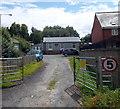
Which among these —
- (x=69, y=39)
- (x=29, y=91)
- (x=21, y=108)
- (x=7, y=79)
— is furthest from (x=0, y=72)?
(x=69, y=39)

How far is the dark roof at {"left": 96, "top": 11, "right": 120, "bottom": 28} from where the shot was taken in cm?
2862

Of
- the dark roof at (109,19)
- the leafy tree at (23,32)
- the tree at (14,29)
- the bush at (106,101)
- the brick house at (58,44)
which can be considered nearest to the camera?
the bush at (106,101)

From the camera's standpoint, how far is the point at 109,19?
1197 inches

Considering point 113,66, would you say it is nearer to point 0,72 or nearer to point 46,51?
point 0,72

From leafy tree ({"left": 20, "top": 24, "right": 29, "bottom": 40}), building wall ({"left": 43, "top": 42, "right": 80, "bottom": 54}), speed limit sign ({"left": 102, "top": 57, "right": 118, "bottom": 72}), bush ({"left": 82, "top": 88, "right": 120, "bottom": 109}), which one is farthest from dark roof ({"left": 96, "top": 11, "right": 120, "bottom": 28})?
Result: leafy tree ({"left": 20, "top": 24, "right": 29, "bottom": 40})

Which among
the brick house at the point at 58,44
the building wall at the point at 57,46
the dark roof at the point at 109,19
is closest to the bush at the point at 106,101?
the dark roof at the point at 109,19

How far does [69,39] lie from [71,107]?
43.5m

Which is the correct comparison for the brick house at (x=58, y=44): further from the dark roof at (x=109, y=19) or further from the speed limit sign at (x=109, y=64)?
the speed limit sign at (x=109, y=64)

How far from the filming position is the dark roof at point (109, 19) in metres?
28.6

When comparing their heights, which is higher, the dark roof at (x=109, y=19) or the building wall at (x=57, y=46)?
the dark roof at (x=109, y=19)

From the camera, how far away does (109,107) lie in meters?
4.78

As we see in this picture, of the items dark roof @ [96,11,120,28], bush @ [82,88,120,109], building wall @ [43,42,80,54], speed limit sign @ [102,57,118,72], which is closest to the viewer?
bush @ [82,88,120,109]

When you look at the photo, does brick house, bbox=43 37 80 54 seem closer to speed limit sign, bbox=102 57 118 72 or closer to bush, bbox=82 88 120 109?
speed limit sign, bbox=102 57 118 72

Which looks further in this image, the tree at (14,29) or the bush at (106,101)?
the tree at (14,29)
